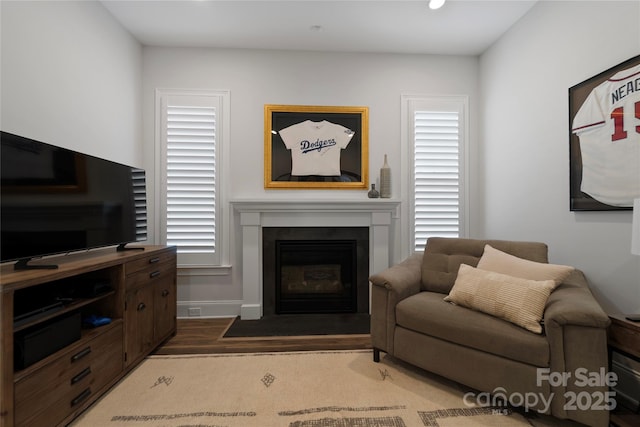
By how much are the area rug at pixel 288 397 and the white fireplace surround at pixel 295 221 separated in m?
0.91

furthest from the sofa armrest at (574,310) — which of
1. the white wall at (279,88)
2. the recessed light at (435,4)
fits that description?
the recessed light at (435,4)

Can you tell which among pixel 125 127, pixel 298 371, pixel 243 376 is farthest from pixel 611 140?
pixel 125 127

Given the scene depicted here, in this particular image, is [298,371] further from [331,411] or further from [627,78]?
[627,78]

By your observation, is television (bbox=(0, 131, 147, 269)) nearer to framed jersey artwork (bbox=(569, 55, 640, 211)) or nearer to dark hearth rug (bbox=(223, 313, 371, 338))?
dark hearth rug (bbox=(223, 313, 371, 338))

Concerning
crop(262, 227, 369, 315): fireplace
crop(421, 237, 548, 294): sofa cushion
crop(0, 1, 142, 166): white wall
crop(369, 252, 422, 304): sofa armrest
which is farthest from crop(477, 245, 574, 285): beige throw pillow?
crop(0, 1, 142, 166): white wall

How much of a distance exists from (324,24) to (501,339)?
2984 mm

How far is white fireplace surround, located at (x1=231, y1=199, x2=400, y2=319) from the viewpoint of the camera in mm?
3084

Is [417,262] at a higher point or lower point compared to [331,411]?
higher

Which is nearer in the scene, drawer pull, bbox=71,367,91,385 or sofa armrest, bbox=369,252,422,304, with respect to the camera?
drawer pull, bbox=71,367,91,385

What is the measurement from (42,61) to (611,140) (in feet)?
12.5

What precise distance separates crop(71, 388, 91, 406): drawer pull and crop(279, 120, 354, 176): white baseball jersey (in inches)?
93.9

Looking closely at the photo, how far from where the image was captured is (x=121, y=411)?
5.49ft

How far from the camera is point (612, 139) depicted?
1.85m

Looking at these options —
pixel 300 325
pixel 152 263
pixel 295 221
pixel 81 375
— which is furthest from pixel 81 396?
pixel 295 221
